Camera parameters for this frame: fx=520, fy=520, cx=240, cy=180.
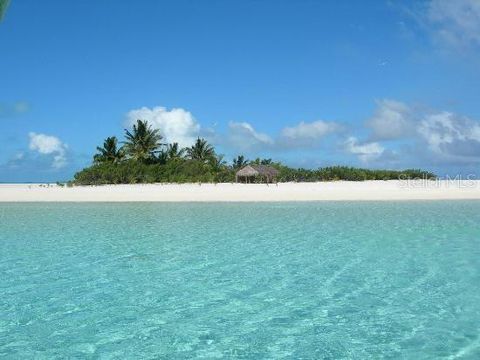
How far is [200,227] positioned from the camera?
1412 cm

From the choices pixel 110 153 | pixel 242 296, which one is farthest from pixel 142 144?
pixel 242 296

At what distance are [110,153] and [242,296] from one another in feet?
135

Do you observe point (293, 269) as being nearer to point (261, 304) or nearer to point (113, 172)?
point (261, 304)

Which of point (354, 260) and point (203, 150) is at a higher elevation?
point (203, 150)

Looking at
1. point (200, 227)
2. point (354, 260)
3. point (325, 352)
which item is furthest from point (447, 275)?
point (200, 227)

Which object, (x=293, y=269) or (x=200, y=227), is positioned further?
(x=200, y=227)

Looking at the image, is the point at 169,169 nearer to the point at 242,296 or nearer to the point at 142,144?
the point at 142,144

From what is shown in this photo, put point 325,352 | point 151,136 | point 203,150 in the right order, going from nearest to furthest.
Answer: point 325,352
point 151,136
point 203,150

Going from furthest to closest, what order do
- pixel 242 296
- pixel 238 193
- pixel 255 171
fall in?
pixel 255 171
pixel 238 193
pixel 242 296

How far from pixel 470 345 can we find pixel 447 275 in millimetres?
3009

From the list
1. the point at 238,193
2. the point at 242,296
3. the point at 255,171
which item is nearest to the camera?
the point at 242,296

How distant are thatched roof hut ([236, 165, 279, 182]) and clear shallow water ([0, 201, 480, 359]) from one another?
90.4 ft

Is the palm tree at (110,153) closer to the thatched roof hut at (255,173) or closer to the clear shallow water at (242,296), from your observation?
the thatched roof hut at (255,173)

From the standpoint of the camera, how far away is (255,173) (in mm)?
39688
